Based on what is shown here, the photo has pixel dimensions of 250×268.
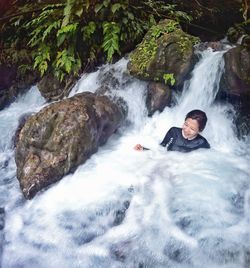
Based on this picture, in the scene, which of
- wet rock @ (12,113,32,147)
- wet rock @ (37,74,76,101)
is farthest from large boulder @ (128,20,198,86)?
wet rock @ (12,113,32,147)

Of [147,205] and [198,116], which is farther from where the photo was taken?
[198,116]

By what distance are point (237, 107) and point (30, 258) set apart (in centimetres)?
450

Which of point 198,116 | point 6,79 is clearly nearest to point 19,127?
point 6,79

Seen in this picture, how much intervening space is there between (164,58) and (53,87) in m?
2.79

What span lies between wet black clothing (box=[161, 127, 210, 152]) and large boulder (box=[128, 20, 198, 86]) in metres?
1.31

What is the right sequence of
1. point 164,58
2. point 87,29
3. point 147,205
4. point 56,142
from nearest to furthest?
point 147,205 < point 56,142 < point 164,58 < point 87,29

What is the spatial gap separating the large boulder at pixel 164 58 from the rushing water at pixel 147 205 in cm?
34

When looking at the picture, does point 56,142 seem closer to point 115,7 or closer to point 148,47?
point 148,47

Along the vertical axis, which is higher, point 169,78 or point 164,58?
point 164,58

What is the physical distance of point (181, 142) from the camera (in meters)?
6.08

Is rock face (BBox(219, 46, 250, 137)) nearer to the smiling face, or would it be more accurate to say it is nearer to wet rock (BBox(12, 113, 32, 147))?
the smiling face

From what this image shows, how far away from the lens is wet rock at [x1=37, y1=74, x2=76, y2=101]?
828 cm

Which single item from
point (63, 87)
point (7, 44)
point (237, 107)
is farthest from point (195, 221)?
point (7, 44)

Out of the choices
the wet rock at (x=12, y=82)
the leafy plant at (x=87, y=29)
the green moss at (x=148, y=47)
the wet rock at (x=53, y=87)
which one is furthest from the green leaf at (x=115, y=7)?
the wet rock at (x=12, y=82)
